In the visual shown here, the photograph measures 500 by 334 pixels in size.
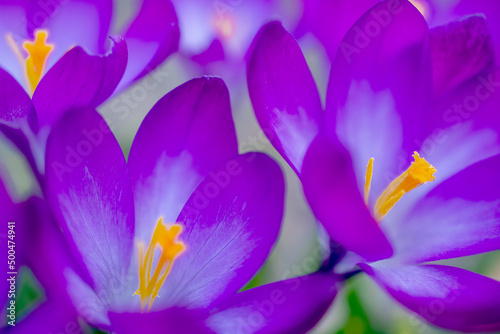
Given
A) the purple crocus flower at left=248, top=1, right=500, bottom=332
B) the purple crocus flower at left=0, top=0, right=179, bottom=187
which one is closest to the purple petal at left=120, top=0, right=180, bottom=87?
the purple crocus flower at left=0, top=0, right=179, bottom=187

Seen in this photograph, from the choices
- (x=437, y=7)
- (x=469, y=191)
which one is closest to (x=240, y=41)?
(x=437, y=7)

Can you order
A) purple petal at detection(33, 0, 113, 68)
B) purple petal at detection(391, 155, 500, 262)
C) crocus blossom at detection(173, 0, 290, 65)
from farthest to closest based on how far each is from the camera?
crocus blossom at detection(173, 0, 290, 65)
purple petal at detection(33, 0, 113, 68)
purple petal at detection(391, 155, 500, 262)

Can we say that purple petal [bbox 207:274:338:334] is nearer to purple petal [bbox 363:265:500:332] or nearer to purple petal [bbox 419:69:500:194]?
purple petal [bbox 363:265:500:332]

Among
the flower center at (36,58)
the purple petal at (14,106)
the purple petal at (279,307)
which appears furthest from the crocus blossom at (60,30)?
the purple petal at (279,307)

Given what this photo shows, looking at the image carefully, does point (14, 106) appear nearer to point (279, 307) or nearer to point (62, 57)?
point (62, 57)

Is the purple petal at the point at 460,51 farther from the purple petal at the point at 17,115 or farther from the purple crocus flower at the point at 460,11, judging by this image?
the purple petal at the point at 17,115

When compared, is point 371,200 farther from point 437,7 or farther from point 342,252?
point 437,7

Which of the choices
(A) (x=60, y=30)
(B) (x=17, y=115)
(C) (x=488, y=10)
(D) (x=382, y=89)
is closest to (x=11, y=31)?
(A) (x=60, y=30)
